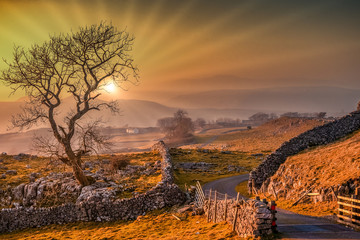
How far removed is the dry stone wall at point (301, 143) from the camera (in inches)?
1277

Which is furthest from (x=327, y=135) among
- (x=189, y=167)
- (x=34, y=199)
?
(x=34, y=199)

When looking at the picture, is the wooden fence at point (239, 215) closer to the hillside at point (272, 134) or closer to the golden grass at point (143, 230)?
the golden grass at point (143, 230)

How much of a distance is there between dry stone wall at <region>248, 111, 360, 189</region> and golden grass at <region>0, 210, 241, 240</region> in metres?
12.8

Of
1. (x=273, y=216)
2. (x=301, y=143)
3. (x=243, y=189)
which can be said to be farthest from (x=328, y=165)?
(x=243, y=189)

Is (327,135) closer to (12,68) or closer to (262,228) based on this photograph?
(262,228)

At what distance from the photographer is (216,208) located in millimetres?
21016

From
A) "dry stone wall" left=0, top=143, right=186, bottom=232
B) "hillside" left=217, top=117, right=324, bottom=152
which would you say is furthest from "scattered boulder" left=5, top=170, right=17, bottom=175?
"hillside" left=217, top=117, right=324, bottom=152

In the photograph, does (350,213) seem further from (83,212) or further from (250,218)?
(83,212)

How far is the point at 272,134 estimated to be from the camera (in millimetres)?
104688

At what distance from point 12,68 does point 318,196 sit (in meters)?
35.3

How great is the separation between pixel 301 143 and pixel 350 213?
1820 centimetres

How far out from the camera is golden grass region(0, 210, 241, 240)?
749 inches

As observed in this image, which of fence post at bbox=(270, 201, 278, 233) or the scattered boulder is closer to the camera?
fence post at bbox=(270, 201, 278, 233)

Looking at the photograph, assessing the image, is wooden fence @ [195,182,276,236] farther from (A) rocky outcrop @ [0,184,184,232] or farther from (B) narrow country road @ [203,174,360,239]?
(A) rocky outcrop @ [0,184,184,232]
